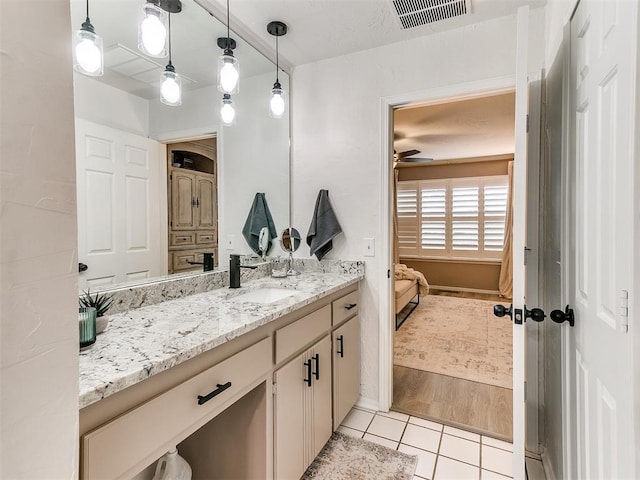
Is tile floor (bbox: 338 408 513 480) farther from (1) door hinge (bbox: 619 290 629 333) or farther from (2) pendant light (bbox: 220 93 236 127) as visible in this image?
(2) pendant light (bbox: 220 93 236 127)

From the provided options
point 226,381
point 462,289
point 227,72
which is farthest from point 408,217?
point 226,381

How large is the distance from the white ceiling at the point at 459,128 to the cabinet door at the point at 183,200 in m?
1.73

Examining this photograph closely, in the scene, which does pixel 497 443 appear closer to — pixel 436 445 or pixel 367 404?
pixel 436 445

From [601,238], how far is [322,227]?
63.3 inches

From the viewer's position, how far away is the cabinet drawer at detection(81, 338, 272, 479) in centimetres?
74

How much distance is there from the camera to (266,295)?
6.31 ft

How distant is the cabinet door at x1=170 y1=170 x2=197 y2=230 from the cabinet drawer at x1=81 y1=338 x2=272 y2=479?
2.76 feet

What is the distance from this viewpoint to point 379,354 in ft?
7.41

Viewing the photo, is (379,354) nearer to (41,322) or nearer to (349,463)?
(349,463)

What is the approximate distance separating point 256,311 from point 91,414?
67 centimetres

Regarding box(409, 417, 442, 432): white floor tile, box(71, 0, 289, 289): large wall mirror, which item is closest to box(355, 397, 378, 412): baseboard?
box(409, 417, 442, 432): white floor tile

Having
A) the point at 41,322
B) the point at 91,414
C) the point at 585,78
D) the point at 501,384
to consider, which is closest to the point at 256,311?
the point at 91,414

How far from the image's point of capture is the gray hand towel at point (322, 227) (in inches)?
90.8

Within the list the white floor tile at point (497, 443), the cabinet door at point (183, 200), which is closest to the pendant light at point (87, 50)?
the cabinet door at point (183, 200)
